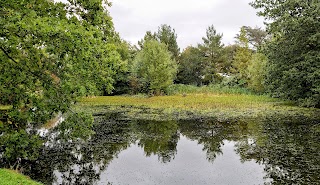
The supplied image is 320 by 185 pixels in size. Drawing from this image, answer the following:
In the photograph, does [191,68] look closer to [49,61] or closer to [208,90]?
[208,90]

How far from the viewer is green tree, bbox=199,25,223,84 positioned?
5394 cm

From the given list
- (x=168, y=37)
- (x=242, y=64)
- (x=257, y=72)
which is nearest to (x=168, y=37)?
(x=168, y=37)

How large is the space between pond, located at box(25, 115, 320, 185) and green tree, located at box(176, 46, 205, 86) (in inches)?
1364

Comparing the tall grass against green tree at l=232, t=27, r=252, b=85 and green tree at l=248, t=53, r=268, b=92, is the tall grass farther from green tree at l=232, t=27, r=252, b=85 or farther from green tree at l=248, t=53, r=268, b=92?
green tree at l=232, t=27, r=252, b=85

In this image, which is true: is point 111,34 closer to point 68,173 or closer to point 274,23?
point 68,173

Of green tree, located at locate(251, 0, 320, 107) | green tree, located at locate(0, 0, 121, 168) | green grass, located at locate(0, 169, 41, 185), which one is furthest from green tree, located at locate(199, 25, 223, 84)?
green grass, located at locate(0, 169, 41, 185)

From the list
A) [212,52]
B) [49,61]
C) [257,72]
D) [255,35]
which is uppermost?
[255,35]

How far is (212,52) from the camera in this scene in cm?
5462

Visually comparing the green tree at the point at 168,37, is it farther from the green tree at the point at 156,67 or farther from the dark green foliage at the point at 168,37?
the green tree at the point at 156,67

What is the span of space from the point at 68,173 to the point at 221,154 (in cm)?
636

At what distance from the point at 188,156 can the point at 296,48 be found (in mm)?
16493

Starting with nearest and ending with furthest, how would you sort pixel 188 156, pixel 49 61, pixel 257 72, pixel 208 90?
pixel 49 61, pixel 188 156, pixel 257 72, pixel 208 90

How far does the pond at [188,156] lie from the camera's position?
35.0 feet

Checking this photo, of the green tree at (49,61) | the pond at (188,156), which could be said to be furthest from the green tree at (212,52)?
the green tree at (49,61)
